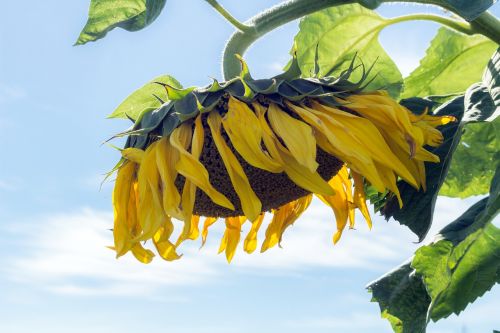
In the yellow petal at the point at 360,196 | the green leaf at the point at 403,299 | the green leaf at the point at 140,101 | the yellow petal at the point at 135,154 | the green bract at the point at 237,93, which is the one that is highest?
the green leaf at the point at 140,101

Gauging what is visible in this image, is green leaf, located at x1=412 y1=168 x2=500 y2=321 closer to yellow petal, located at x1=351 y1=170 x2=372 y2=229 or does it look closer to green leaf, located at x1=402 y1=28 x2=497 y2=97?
yellow petal, located at x1=351 y1=170 x2=372 y2=229

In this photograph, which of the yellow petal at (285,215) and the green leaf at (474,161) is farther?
the green leaf at (474,161)

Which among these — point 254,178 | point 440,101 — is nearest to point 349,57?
point 440,101

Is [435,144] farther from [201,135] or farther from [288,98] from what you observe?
[201,135]

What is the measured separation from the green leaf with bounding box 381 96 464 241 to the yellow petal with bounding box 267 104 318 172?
15.0 inches

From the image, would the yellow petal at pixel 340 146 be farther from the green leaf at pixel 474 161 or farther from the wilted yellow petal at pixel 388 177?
the green leaf at pixel 474 161

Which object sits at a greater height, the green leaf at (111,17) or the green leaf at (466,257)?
the green leaf at (111,17)

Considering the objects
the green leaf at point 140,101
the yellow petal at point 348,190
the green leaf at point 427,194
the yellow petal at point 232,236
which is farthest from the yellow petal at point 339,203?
the green leaf at point 140,101

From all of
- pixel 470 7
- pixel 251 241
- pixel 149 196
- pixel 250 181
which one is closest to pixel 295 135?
pixel 250 181

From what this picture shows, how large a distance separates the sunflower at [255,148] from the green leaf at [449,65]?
0.79 meters

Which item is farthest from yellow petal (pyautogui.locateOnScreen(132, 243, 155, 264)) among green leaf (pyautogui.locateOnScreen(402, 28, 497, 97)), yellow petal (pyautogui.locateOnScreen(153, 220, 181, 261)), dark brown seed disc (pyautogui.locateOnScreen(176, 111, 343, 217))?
green leaf (pyautogui.locateOnScreen(402, 28, 497, 97))

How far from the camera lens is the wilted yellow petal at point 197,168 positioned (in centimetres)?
227

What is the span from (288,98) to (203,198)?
0.30 meters

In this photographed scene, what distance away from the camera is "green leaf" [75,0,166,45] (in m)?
2.47
